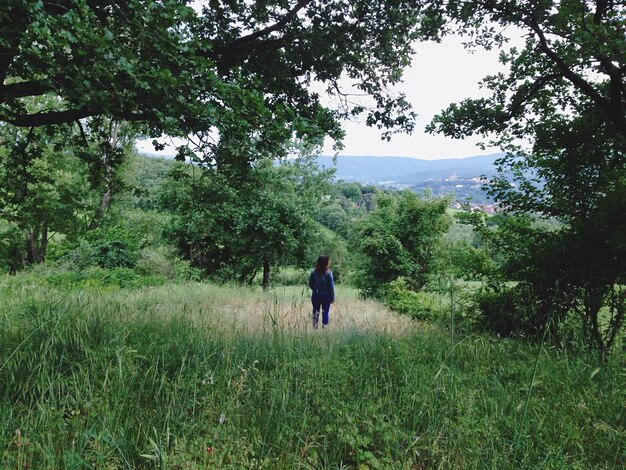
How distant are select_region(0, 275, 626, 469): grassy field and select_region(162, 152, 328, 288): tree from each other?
14476 mm

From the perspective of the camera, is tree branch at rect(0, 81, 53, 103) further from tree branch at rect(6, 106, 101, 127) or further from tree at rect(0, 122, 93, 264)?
tree at rect(0, 122, 93, 264)

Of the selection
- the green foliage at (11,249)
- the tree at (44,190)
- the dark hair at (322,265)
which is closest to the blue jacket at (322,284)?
the dark hair at (322,265)

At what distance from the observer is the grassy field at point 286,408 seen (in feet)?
6.77

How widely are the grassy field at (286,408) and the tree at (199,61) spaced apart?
243 centimetres

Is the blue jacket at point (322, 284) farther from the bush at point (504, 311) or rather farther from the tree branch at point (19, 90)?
the tree branch at point (19, 90)

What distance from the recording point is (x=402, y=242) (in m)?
18.9

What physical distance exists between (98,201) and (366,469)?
26293mm

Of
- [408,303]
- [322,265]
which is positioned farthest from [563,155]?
[408,303]

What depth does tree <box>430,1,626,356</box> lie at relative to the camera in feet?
17.7

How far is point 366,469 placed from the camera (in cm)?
204

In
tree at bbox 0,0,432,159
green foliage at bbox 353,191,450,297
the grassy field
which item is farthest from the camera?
green foliage at bbox 353,191,450,297

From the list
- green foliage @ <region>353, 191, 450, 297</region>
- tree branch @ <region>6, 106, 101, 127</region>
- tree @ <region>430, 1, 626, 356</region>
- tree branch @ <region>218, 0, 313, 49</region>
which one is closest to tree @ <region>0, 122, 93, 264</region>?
tree branch @ <region>6, 106, 101, 127</region>

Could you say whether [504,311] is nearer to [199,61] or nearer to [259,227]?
[199,61]

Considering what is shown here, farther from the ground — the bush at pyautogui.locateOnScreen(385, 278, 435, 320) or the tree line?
the tree line
